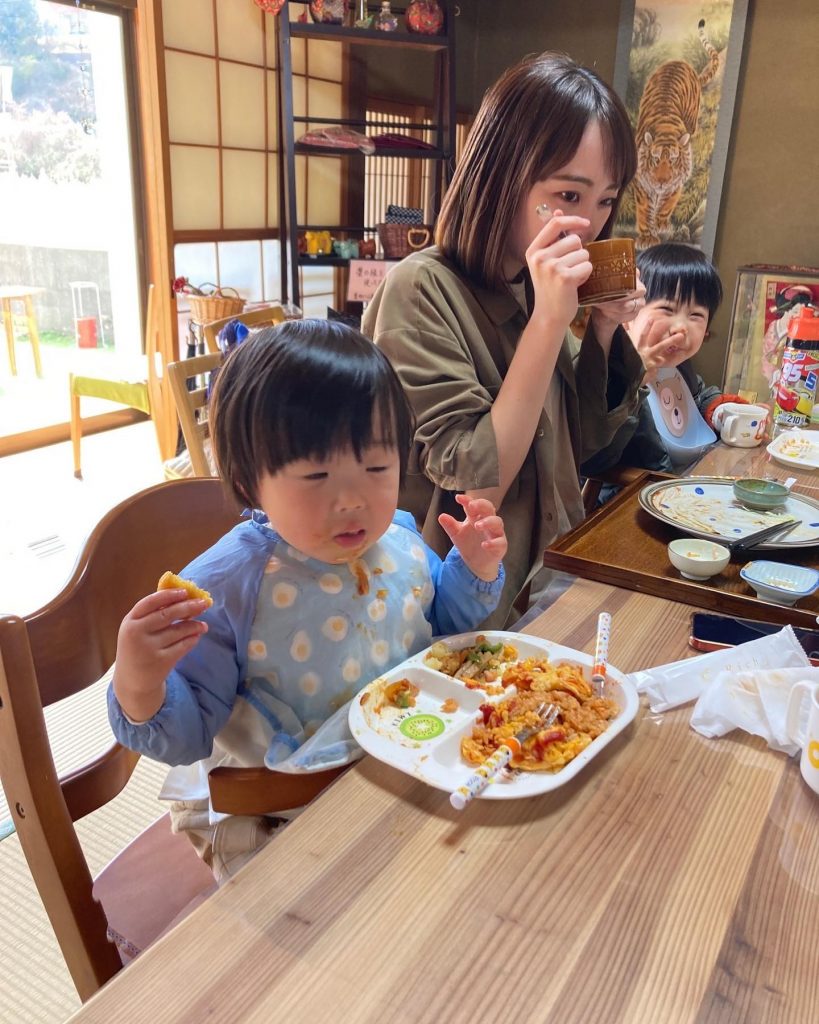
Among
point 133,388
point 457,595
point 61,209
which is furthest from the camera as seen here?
point 61,209

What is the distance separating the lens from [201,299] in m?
4.18

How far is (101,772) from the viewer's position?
3.06ft

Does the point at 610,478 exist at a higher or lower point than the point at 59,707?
higher

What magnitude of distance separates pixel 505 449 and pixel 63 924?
31.4 inches

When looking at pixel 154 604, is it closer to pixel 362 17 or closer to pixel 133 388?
pixel 133 388

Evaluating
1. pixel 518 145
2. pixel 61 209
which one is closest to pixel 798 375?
pixel 518 145

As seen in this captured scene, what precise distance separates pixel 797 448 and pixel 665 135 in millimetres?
3095

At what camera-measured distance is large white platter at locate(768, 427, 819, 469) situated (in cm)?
175

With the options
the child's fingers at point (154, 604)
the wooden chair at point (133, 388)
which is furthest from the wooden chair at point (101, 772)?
the wooden chair at point (133, 388)

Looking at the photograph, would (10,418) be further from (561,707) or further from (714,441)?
(561,707)

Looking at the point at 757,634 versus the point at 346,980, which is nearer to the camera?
the point at 346,980

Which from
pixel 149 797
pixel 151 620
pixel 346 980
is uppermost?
pixel 151 620

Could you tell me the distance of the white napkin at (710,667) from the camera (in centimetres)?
87

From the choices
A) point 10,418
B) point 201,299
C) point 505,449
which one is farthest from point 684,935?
point 10,418
